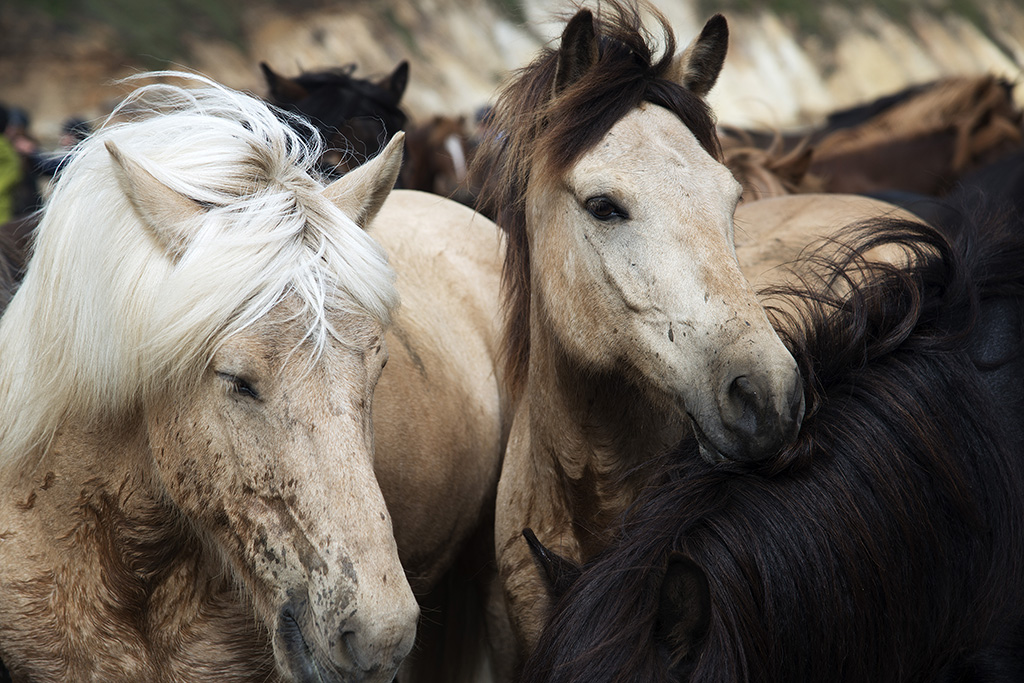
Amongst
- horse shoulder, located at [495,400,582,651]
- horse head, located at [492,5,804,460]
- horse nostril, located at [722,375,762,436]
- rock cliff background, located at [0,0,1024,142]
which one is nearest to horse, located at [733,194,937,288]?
horse head, located at [492,5,804,460]

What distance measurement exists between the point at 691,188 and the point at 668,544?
0.94 m

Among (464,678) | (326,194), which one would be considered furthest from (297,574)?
(464,678)

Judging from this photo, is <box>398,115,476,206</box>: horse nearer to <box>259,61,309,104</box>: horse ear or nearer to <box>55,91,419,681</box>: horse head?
<box>259,61,309,104</box>: horse ear

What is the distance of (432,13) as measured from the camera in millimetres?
16078

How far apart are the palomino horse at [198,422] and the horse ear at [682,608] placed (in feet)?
1.65

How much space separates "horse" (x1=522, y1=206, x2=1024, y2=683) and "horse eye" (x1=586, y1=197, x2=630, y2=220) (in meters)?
0.51

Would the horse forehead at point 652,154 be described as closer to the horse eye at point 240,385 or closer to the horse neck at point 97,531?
the horse eye at point 240,385

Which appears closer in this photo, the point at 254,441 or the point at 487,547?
the point at 254,441

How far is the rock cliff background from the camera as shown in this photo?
1287cm

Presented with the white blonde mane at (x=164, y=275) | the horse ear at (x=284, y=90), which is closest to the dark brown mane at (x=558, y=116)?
the white blonde mane at (x=164, y=275)

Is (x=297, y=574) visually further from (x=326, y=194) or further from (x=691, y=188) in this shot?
(x=691, y=188)

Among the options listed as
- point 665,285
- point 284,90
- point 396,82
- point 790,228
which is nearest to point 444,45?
point 396,82

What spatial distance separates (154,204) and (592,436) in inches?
49.9

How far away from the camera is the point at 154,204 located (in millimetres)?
1806
